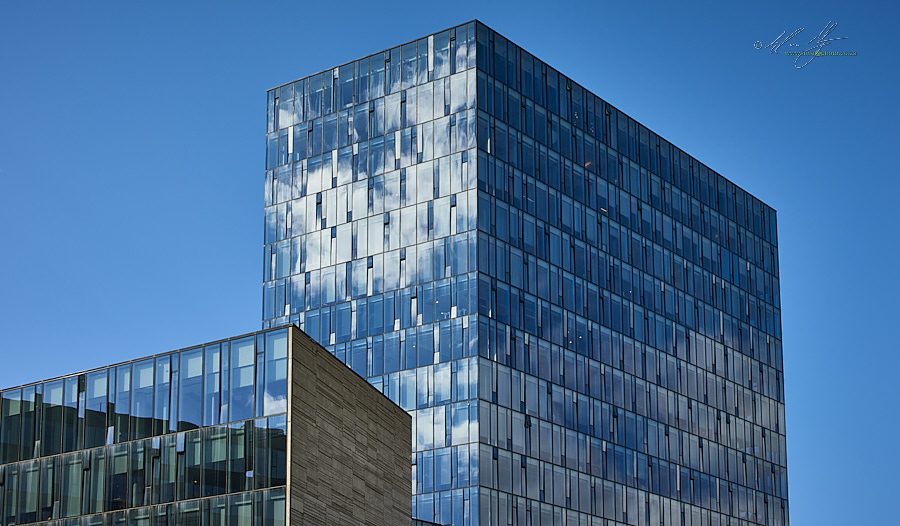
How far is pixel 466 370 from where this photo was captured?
89.5m

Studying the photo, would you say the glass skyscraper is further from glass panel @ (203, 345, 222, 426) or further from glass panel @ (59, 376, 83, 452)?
glass panel @ (203, 345, 222, 426)

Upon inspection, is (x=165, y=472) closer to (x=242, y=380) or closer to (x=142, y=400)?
(x=142, y=400)

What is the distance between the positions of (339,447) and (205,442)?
521 cm

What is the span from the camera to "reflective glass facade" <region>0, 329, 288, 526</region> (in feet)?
174

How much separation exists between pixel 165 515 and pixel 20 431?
952 cm

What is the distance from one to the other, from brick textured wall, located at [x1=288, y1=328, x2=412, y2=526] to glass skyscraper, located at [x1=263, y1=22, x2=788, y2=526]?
2616 centimetres

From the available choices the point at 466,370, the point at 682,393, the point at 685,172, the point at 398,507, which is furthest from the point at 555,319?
the point at 398,507

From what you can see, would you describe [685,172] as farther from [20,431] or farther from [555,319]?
[20,431]

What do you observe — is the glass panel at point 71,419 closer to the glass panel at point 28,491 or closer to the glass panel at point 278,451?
the glass panel at point 28,491

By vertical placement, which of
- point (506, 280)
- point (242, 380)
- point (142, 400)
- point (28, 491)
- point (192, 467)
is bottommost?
point (28, 491)

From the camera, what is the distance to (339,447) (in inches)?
2195

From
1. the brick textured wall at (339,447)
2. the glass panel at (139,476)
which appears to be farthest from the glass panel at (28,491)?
the brick textured wall at (339,447)

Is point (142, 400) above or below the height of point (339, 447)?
above

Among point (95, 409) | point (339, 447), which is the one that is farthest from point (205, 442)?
point (95, 409)
